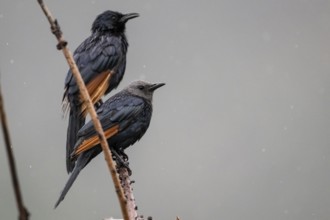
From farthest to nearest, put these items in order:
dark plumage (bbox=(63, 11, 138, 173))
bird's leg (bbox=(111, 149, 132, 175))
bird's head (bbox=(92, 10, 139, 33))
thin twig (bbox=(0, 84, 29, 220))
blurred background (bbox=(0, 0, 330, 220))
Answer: blurred background (bbox=(0, 0, 330, 220)), bird's head (bbox=(92, 10, 139, 33)), dark plumage (bbox=(63, 11, 138, 173)), bird's leg (bbox=(111, 149, 132, 175)), thin twig (bbox=(0, 84, 29, 220))

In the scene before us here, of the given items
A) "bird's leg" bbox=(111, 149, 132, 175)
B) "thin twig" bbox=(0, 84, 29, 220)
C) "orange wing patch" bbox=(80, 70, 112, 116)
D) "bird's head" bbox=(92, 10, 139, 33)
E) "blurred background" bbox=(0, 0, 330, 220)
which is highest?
"blurred background" bbox=(0, 0, 330, 220)

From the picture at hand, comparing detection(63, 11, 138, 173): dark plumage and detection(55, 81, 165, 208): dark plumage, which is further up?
detection(63, 11, 138, 173): dark plumage

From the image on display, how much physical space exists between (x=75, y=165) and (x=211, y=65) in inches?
2977

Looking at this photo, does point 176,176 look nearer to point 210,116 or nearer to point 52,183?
point 52,183

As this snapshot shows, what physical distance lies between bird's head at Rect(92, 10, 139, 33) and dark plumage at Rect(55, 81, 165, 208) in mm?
952

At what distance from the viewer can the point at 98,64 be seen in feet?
20.4

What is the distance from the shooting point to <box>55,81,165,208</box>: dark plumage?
483cm

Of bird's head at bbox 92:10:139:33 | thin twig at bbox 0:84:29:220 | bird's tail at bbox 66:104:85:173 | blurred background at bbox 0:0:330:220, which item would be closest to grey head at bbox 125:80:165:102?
bird's tail at bbox 66:104:85:173

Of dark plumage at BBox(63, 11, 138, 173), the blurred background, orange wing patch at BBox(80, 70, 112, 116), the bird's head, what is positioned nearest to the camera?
dark plumage at BBox(63, 11, 138, 173)

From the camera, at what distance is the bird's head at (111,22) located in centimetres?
695

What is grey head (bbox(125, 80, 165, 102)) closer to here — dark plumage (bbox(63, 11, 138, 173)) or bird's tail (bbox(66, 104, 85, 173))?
dark plumage (bbox(63, 11, 138, 173))

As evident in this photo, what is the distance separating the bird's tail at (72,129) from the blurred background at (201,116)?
18.8 ft

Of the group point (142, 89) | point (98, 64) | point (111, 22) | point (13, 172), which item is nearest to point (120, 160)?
point (142, 89)

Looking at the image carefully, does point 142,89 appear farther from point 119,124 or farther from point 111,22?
point 111,22
